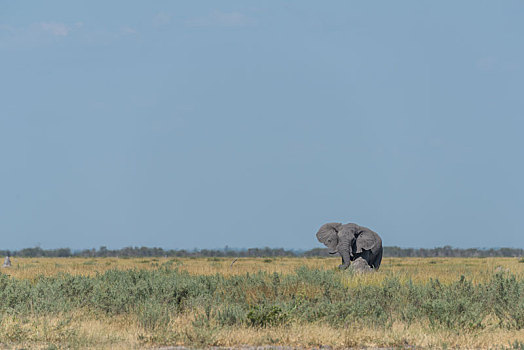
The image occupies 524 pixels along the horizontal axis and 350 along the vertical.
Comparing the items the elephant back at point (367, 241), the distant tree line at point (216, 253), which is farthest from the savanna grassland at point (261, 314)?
the distant tree line at point (216, 253)

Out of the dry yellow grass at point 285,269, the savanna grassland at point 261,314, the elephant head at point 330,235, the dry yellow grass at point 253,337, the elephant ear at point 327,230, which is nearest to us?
the dry yellow grass at point 253,337

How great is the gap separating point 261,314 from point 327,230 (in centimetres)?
1300

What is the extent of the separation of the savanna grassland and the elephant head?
25.6 feet

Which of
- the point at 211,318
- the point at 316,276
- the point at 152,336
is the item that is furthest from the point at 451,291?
the point at 152,336

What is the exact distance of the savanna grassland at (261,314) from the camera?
10.9 metres

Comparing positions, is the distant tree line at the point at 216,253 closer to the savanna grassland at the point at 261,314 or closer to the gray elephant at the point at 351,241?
the gray elephant at the point at 351,241

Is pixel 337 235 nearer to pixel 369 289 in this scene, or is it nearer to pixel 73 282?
pixel 369 289

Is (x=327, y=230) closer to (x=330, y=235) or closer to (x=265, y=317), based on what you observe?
(x=330, y=235)

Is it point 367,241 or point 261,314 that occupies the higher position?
point 367,241

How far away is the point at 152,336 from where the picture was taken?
11.0 m

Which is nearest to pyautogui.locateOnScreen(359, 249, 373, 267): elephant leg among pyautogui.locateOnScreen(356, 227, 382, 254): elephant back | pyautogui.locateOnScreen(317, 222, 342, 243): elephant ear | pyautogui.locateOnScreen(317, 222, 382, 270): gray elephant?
pyautogui.locateOnScreen(317, 222, 382, 270): gray elephant

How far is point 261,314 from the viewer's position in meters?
12.0

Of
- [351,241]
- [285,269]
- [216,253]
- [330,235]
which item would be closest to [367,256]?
[351,241]

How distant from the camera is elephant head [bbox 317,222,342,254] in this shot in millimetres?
24438
